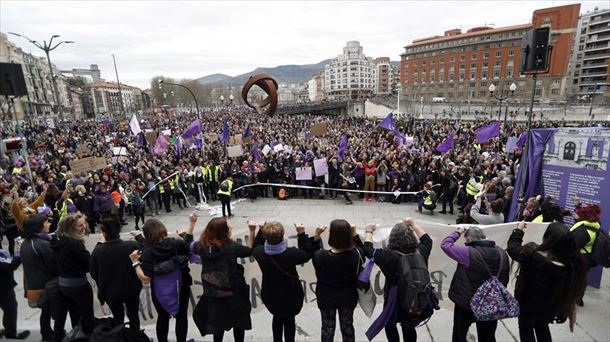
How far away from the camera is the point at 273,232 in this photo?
2.82 meters

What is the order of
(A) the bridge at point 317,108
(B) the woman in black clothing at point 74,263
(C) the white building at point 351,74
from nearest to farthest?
1. (B) the woman in black clothing at point 74,263
2. (A) the bridge at point 317,108
3. (C) the white building at point 351,74

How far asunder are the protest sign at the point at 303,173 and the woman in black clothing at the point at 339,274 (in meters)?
8.67

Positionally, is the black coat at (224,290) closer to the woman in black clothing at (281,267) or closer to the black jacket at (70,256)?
the woman in black clothing at (281,267)

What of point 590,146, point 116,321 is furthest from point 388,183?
point 116,321

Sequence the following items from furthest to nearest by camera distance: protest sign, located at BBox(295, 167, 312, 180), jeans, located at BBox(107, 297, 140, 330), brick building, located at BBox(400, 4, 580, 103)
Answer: brick building, located at BBox(400, 4, 580, 103) < protest sign, located at BBox(295, 167, 312, 180) < jeans, located at BBox(107, 297, 140, 330)

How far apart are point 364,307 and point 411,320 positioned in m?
0.44

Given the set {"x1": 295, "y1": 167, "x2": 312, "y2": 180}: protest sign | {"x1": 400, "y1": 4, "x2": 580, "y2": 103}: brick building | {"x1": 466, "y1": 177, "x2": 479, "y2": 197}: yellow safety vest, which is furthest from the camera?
{"x1": 400, "y1": 4, "x2": 580, "y2": 103}: brick building

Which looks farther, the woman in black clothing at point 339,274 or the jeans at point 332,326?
the jeans at point 332,326

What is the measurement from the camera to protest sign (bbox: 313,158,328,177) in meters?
11.3

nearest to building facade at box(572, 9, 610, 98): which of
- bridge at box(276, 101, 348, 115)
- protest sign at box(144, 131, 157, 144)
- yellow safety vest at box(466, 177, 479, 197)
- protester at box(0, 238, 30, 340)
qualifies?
bridge at box(276, 101, 348, 115)

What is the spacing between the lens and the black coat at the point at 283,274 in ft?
9.61

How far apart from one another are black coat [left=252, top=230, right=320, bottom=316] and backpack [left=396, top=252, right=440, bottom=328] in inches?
31.7

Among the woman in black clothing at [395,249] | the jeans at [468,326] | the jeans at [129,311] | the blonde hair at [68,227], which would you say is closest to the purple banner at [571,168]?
the jeans at [468,326]

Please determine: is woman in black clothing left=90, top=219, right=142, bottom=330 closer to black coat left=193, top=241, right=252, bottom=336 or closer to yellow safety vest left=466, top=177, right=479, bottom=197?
black coat left=193, top=241, right=252, bottom=336
